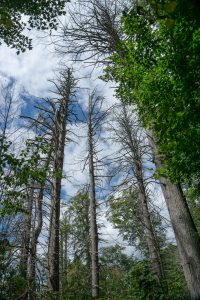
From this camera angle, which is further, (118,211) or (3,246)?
(118,211)

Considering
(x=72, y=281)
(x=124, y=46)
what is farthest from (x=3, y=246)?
(x=72, y=281)

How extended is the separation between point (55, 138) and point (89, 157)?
3.69m

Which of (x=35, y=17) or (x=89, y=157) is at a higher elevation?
(x=89, y=157)

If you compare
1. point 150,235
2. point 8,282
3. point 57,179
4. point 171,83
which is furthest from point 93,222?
point 171,83

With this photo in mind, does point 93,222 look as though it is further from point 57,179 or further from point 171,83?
point 171,83

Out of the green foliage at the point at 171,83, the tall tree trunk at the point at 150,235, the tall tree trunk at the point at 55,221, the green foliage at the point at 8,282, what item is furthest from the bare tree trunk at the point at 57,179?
the tall tree trunk at the point at 150,235

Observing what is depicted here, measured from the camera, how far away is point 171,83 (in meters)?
4.41

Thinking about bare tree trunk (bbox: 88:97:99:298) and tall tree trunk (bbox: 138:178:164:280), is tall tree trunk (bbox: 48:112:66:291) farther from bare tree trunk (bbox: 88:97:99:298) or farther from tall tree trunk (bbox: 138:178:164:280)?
tall tree trunk (bbox: 138:178:164:280)

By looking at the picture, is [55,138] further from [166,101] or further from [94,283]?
[166,101]

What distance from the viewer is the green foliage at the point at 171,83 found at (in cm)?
403

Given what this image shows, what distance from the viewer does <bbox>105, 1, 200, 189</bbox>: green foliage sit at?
13.2 ft

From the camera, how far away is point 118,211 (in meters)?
14.9

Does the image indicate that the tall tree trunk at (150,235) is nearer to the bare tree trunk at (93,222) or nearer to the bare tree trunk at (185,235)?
the bare tree trunk at (93,222)

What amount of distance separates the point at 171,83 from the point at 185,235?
299cm
